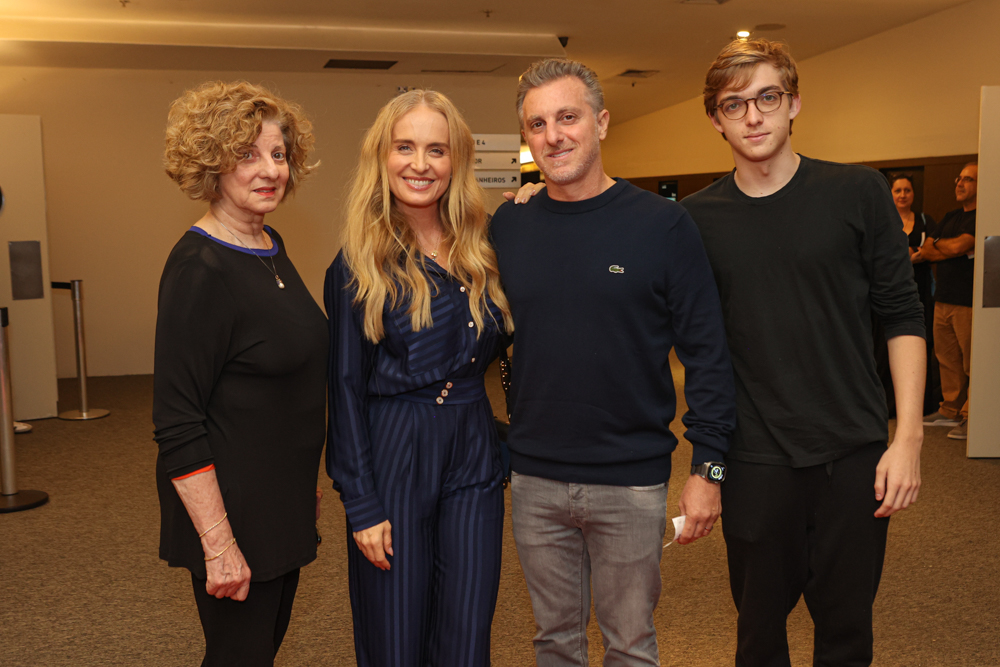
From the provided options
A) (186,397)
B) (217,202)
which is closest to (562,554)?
(186,397)

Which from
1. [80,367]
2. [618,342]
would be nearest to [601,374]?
[618,342]

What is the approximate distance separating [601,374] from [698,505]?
1.30 feet

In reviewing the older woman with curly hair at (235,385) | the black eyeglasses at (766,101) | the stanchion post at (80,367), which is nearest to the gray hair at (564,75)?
the black eyeglasses at (766,101)

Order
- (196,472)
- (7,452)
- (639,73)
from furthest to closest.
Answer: (639,73)
(7,452)
(196,472)

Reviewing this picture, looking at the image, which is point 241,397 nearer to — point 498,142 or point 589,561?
point 589,561

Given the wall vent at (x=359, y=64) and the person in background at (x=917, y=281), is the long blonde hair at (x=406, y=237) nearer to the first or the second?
the person in background at (x=917, y=281)

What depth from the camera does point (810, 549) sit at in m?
2.14

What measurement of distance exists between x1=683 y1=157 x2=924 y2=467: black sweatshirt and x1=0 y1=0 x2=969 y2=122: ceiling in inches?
227

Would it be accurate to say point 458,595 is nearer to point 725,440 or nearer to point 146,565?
point 725,440

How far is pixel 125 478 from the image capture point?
5.30 m

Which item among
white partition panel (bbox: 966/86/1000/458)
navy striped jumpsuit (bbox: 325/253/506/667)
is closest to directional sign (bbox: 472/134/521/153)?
white partition panel (bbox: 966/86/1000/458)

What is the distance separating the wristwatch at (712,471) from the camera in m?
1.98

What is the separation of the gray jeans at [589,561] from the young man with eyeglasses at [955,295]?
4764mm

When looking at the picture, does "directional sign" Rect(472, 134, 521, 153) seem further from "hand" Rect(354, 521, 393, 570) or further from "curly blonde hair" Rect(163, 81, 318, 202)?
"hand" Rect(354, 521, 393, 570)
